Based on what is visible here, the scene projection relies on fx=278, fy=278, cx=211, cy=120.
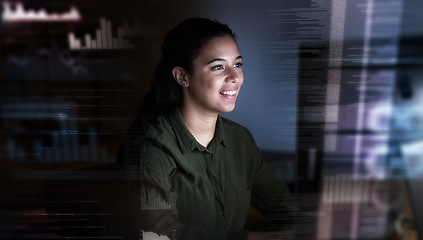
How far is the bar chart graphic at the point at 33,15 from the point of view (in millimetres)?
414

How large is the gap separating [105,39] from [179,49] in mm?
113

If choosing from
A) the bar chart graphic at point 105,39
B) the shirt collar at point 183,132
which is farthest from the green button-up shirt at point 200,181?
the bar chart graphic at point 105,39

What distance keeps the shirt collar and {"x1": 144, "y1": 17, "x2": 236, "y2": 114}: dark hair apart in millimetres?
28

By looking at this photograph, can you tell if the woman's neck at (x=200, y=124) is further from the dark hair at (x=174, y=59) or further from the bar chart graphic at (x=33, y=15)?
the bar chart graphic at (x=33, y=15)

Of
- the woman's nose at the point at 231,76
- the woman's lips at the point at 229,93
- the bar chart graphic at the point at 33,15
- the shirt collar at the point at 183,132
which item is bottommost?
the shirt collar at the point at 183,132

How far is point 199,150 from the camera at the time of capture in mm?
459

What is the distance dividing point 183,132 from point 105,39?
186 mm

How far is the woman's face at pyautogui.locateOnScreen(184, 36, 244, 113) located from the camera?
0.41 metres

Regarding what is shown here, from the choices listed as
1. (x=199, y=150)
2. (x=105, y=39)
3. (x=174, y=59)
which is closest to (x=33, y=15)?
(x=105, y=39)

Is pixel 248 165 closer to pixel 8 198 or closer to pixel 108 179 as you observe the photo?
pixel 108 179

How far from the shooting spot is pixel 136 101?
→ 0.44m

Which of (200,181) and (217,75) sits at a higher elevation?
(217,75)

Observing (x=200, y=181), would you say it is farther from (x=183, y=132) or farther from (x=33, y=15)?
(x=33, y=15)

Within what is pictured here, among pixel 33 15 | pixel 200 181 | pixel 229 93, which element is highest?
pixel 33 15
